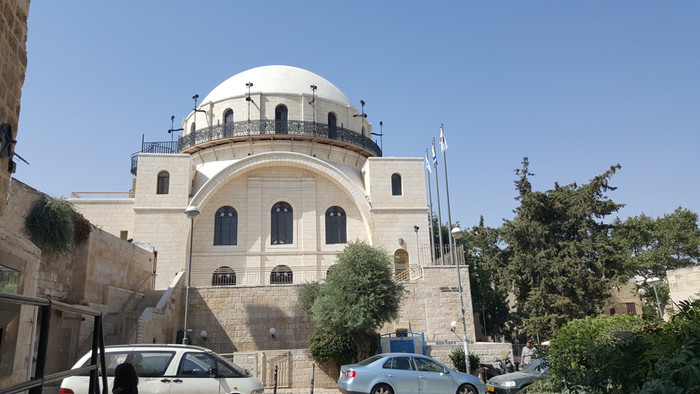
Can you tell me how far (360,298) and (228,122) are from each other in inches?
606

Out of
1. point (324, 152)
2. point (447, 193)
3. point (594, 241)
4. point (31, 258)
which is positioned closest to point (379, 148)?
point (324, 152)

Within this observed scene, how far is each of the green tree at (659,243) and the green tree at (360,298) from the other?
17.9 m

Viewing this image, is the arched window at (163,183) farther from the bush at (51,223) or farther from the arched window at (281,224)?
the bush at (51,223)

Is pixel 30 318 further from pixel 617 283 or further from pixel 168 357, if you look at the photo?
pixel 617 283

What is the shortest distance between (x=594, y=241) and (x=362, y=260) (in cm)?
1403

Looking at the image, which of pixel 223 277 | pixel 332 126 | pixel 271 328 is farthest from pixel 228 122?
pixel 271 328

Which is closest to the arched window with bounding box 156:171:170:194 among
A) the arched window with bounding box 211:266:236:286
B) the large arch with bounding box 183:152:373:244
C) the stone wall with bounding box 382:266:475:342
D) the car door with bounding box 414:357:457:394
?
the large arch with bounding box 183:152:373:244

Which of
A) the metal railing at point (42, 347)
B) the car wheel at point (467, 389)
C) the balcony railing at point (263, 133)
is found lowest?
the car wheel at point (467, 389)

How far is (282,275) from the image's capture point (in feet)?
75.5

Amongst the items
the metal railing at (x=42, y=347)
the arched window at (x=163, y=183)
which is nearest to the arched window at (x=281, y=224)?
the arched window at (x=163, y=183)

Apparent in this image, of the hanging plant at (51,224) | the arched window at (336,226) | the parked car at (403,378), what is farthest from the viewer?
the arched window at (336,226)

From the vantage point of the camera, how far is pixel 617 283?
22.2 metres

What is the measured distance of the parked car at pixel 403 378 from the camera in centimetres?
963

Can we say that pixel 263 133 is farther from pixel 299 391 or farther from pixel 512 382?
pixel 512 382
